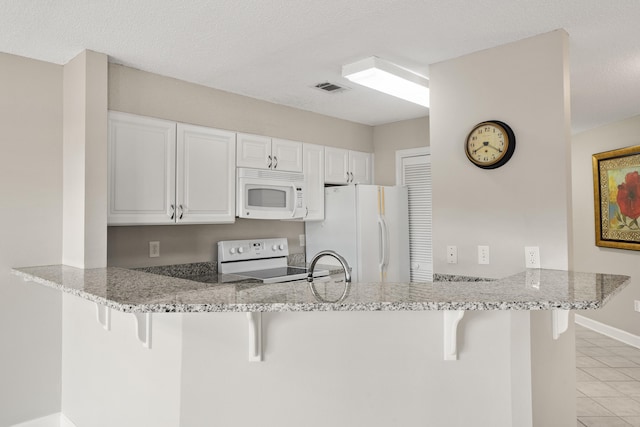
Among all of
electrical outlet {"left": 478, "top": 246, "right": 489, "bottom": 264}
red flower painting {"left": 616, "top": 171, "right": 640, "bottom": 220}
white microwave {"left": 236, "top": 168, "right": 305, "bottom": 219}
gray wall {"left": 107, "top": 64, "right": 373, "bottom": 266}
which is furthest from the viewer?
red flower painting {"left": 616, "top": 171, "right": 640, "bottom": 220}

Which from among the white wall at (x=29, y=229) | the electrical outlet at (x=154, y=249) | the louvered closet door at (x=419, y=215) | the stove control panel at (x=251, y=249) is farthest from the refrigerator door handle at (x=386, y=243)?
the white wall at (x=29, y=229)

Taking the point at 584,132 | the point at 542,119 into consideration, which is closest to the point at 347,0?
the point at 542,119

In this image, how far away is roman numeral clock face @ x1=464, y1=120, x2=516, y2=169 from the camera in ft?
8.64

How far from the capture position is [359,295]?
1.58 metres

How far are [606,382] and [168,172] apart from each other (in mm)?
3994

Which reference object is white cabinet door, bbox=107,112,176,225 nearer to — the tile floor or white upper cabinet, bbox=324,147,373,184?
white upper cabinet, bbox=324,147,373,184

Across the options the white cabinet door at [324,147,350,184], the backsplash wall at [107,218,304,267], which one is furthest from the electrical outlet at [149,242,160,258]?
the white cabinet door at [324,147,350,184]

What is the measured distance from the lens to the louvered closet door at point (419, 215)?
440 centimetres

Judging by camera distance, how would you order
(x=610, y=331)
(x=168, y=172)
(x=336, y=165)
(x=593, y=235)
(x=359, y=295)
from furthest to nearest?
1. (x=593, y=235)
2. (x=610, y=331)
3. (x=336, y=165)
4. (x=168, y=172)
5. (x=359, y=295)

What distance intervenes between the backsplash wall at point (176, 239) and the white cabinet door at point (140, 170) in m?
0.26

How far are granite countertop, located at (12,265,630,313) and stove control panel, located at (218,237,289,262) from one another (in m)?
1.49

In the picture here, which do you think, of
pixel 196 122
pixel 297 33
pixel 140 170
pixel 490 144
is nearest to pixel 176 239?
pixel 140 170

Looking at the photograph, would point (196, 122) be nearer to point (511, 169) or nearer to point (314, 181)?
point (314, 181)

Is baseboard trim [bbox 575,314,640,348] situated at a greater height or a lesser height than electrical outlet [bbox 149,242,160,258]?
lesser
